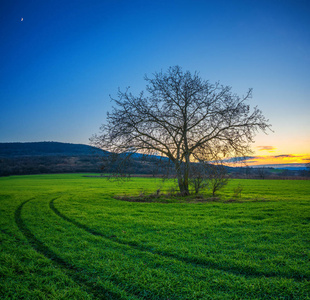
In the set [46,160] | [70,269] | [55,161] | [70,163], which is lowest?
[70,269]

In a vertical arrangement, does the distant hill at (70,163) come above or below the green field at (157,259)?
above

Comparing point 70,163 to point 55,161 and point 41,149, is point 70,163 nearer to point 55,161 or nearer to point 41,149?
point 55,161

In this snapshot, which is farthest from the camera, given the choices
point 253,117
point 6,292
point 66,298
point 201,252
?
point 253,117

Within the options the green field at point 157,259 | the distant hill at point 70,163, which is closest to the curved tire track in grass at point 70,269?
the green field at point 157,259

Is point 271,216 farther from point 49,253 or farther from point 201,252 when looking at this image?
point 49,253

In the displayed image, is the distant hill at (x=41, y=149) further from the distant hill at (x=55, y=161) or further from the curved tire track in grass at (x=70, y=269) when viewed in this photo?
the curved tire track in grass at (x=70, y=269)

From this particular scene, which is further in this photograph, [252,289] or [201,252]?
[201,252]

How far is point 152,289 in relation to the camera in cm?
464

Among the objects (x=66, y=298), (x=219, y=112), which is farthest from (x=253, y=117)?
(x=66, y=298)

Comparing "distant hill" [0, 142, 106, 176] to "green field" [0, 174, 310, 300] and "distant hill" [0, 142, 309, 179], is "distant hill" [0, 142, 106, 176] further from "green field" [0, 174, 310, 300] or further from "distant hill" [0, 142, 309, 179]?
"green field" [0, 174, 310, 300]

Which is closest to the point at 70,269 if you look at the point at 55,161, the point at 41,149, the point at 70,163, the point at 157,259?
the point at 157,259

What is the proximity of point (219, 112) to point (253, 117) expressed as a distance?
10.3 feet

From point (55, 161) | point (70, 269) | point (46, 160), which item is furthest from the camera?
point (46, 160)

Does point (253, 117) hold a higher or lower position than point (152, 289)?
higher
